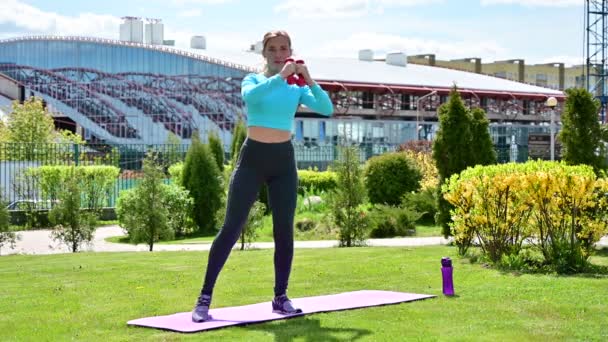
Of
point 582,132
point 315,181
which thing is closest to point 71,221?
point 582,132

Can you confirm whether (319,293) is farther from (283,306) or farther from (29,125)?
(29,125)

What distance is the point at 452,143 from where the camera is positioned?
15398mm

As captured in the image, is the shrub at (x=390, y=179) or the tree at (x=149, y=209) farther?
the shrub at (x=390, y=179)

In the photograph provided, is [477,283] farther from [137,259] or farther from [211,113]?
[211,113]

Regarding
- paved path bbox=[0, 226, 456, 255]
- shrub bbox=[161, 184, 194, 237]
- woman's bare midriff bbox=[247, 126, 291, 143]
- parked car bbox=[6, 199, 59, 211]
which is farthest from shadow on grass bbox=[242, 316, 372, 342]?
parked car bbox=[6, 199, 59, 211]

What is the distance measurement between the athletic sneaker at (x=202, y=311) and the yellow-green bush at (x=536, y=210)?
4.34 m

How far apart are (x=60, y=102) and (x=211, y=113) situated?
1411 centimetres

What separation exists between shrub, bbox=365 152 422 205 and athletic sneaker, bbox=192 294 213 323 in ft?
58.8

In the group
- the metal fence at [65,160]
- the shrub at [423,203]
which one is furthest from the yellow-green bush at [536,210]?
the metal fence at [65,160]

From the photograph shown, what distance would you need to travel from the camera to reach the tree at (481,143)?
1539cm

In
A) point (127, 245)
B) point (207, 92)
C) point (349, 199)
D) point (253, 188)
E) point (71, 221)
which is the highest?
point (207, 92)

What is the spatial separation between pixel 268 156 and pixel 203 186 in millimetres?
16288

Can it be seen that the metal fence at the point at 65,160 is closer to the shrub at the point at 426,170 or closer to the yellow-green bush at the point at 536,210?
the shrub at the point at 426,170

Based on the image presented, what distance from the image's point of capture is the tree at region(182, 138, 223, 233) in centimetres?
2356
